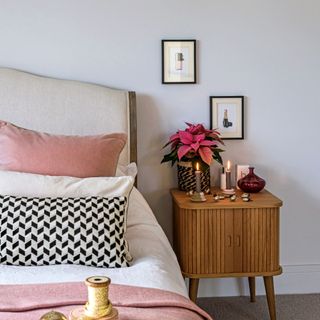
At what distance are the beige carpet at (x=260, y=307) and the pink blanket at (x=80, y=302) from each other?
144 centimetres

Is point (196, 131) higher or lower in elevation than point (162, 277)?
higher

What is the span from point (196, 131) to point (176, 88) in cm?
32

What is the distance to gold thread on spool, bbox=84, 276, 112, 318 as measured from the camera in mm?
1470

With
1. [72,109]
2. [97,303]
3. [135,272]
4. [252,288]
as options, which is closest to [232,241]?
[252,288]

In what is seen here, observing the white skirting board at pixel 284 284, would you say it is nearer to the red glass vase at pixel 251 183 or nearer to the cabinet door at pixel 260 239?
the cabinet door at pixel 260 239

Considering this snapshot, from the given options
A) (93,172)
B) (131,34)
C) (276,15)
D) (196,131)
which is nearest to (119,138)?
(93,172)

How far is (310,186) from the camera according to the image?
345 centimetres

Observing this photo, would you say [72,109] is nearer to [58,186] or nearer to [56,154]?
[56,154]

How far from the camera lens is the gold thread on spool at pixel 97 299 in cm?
147

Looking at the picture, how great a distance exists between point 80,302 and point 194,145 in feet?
5.00

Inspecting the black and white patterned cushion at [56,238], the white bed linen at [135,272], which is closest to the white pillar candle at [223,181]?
the white bed linen at [135,272]

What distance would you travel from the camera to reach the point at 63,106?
3086mm

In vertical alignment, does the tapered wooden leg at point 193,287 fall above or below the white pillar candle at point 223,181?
below

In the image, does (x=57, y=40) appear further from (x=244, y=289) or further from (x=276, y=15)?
(x=244, y=289)
